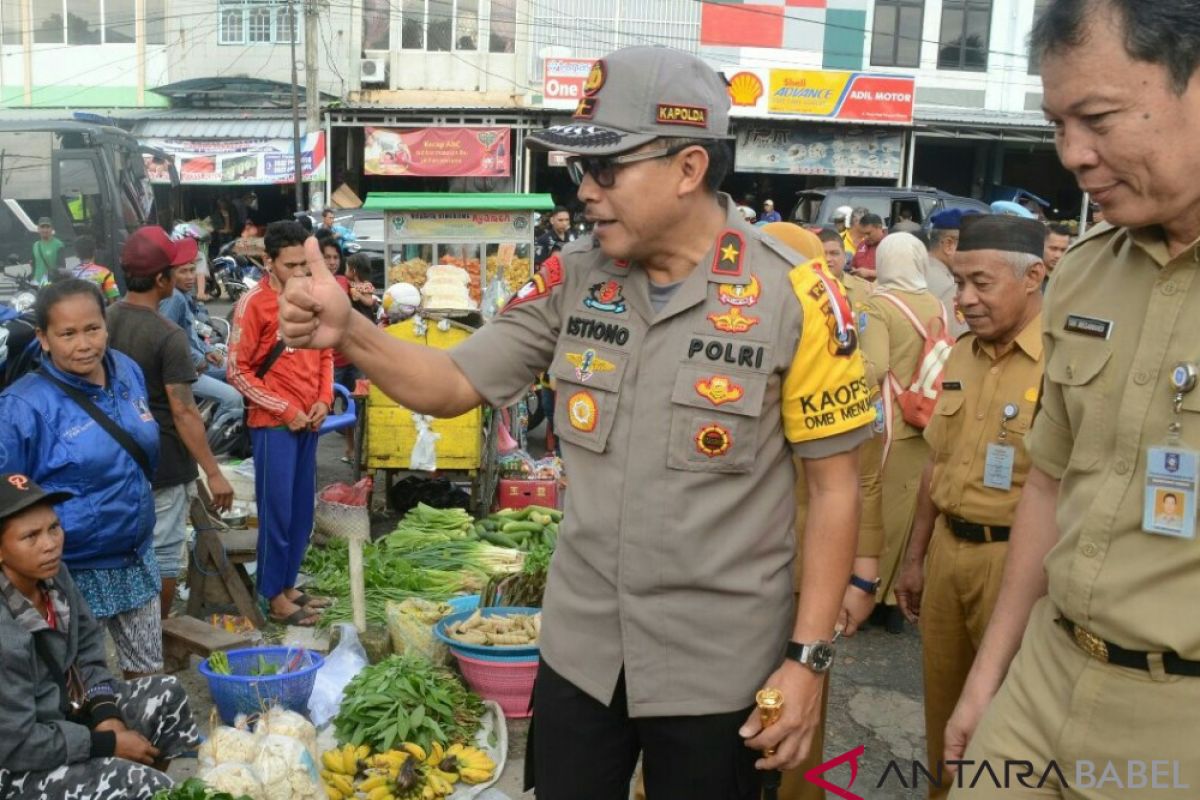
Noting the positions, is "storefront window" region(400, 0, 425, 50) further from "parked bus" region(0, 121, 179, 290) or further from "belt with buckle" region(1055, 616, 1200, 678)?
"belt with buckle" region(1055, 616, 1200, 678)

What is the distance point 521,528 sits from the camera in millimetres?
7383

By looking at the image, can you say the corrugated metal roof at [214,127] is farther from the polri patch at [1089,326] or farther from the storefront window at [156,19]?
the polri patch at [1089,326]

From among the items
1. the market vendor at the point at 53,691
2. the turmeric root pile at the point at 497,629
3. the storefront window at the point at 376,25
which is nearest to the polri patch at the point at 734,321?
the market vendor at the point at 53,691

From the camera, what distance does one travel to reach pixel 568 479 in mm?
2613

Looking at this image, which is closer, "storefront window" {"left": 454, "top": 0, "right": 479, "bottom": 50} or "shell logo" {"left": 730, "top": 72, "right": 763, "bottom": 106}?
"shell logo" {"left": 730, "top": 72, "right": 763, "bottom": 106}

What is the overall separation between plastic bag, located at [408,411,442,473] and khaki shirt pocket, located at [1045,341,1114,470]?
19.1 ft

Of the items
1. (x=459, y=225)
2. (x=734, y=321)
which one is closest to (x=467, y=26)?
(x=459, y=225)

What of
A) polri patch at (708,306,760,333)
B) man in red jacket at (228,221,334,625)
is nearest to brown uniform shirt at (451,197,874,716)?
polri patch at (708,306,760,333)

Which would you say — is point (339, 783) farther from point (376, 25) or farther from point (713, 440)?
point (376, 25)

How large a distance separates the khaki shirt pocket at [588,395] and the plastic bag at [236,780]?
2.17 meters

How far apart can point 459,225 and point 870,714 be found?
5.79 m

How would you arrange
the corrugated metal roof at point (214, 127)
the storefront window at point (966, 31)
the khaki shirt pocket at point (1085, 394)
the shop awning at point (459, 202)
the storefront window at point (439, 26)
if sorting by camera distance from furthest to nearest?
the storefront window at point (439, 26) < the storefront window at point (966, 31) < the corrugated metal roof at point (214, 127) < the shop awning at point (459, 202) < the khaki shirt pocket at point (1085, 394)

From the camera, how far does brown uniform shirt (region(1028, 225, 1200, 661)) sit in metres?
1.93

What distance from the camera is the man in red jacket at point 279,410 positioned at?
5844 millimetres
